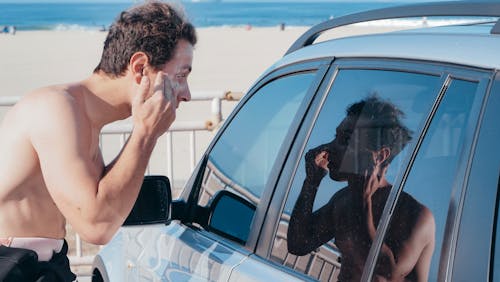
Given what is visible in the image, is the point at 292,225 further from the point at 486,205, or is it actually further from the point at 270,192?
the point at 486,205

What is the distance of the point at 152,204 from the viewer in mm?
3215

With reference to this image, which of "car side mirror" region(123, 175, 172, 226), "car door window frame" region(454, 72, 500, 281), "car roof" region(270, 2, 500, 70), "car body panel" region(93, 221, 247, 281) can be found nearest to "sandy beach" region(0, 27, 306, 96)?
"car body panel" region(93, 221, 247, 281)

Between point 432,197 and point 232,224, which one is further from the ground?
point 432,197

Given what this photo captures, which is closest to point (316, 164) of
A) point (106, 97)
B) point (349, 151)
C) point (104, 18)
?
point (349, 151)

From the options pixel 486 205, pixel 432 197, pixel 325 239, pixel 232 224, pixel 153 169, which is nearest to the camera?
pixel 486 205

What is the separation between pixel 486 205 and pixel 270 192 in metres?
1.06

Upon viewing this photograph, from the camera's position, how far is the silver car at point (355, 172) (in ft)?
6.27

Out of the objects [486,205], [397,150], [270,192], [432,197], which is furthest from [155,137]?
[486,205]

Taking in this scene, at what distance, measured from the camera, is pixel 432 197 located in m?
2.04

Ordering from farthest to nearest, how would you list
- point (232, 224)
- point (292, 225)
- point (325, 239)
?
point (232, 224) → point (292, 225) → point (325, 239)

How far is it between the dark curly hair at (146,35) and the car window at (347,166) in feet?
1.87

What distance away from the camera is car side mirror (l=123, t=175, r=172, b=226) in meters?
3.21

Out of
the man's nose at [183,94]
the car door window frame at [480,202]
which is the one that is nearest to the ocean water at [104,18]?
the man's nose at [183,94]

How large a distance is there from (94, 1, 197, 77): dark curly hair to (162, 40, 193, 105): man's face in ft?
0.06
